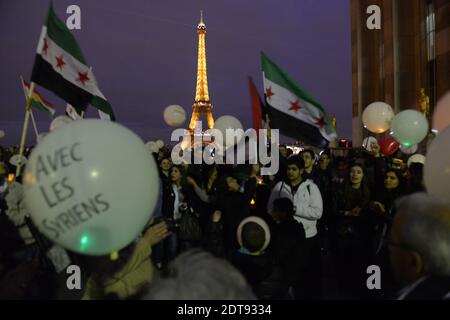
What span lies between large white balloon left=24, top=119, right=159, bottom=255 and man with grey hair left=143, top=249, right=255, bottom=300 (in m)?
0.74

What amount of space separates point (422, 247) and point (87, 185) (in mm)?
1638

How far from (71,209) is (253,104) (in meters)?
3.79

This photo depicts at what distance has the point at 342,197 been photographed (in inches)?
213

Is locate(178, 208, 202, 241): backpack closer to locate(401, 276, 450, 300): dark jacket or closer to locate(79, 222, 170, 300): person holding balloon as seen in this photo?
locate(79, 222, 170, 300): person holding balloon

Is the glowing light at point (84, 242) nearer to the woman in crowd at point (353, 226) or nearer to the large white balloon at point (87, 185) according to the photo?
the large white balloon at point (87, 185)

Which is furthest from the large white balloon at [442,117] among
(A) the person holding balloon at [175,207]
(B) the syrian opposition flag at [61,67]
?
(B) the syrian opposition flag at [61,67]

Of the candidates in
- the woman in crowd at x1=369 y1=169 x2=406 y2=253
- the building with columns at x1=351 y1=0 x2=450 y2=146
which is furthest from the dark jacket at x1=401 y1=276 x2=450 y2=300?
the building with columns at x1=351 y1=0 x2=450 y2=146

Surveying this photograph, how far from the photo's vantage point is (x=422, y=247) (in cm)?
197

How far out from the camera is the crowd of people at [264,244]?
1.91 meters

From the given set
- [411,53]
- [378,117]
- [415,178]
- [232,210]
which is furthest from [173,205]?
[411,53]

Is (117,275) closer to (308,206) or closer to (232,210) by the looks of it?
(232,210)

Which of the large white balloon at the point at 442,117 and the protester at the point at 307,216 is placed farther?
the large white balloon at the point at 442,117

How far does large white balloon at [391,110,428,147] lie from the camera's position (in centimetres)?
820

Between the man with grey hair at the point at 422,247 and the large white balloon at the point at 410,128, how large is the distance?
6.59 m
